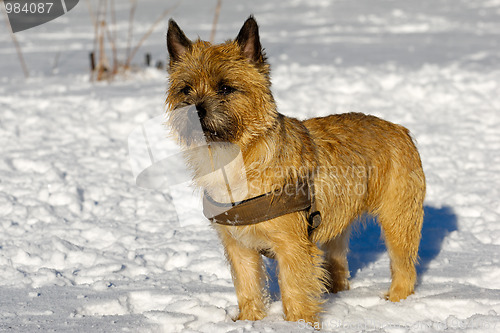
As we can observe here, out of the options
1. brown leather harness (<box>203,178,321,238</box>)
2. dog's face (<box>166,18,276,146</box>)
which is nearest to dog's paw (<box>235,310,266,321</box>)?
brown leather harness (<box>203,178,321,238</box>)

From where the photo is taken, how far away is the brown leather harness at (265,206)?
3197 mm

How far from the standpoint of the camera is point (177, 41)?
130 inches

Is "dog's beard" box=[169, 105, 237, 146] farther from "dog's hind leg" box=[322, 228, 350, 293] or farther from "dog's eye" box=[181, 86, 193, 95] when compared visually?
"dog's hind leg" box=[322, 228, 350, 293]

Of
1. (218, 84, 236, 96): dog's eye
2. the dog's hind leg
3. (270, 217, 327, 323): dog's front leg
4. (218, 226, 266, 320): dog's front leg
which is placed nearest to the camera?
(218, 84, 236, 96): dog's eye

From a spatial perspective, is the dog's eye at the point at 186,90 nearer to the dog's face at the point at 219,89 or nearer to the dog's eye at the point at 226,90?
the dog's face at the point at 219,89

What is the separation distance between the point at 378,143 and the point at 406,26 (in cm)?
1458

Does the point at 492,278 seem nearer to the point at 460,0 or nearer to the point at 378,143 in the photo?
the point at 378,143

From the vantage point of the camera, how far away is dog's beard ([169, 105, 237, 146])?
2.93 metres

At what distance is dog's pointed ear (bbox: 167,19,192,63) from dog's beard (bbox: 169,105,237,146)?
1.39ft

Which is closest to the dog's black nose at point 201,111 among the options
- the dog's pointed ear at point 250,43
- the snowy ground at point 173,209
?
the dog's pointed ear at point 250,43

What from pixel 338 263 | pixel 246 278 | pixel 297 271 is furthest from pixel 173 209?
pixel 297 271

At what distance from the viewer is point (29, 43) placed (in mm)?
14625

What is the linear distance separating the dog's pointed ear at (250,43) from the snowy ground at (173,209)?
1612mm

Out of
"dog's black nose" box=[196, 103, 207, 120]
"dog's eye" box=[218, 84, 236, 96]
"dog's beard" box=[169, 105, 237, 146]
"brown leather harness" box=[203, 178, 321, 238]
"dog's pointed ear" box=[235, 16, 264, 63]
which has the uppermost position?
"dog's pointed ear" box=[235, 16, 264, 63]
